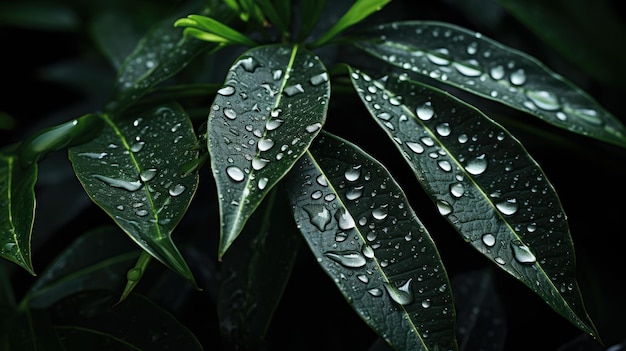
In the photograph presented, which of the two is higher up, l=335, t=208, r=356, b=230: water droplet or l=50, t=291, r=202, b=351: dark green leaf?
l=335, t=208, r=356, b=230: water droplet

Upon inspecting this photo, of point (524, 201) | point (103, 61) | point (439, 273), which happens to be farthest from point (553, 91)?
point (103, 61)

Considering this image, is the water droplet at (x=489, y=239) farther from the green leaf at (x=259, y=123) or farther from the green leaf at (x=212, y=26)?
the green leaf at (x=212, y=26)

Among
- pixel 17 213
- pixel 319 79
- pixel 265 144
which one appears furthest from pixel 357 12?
pixel 17 213

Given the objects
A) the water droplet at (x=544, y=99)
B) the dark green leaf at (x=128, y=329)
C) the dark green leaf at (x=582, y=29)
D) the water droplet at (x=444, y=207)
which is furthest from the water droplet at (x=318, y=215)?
the dark green leaf at (x=582, y=29)

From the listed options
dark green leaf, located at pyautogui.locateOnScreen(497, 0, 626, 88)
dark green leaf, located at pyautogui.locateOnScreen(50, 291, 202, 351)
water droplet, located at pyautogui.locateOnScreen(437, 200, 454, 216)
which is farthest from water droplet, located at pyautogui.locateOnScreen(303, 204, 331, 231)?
dark green leaf, located at pyautogui.locateOnScreen(497, 0, 626, 88)

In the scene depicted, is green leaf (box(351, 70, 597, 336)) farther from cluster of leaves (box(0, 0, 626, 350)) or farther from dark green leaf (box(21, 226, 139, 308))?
dark green leaf (box(21, 226, 139, 308))

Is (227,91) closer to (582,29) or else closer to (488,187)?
(488,187)
